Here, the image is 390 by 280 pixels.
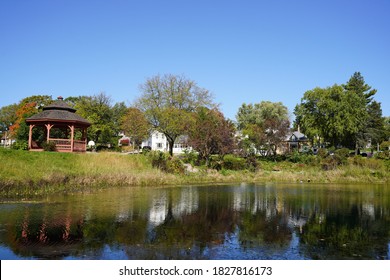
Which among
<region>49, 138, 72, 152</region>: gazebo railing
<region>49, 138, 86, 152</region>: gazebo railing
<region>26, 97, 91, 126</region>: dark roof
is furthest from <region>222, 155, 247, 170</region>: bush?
<region>49, 138, 72, 152</region>: gazebo railing

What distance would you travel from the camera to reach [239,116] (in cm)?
9788

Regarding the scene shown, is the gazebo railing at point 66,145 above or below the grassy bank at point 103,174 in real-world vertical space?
above

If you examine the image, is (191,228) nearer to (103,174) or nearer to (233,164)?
(103,174)

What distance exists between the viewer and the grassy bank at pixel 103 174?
964 inches

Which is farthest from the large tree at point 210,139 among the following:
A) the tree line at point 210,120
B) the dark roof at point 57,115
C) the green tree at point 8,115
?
the green tree at point 8,115

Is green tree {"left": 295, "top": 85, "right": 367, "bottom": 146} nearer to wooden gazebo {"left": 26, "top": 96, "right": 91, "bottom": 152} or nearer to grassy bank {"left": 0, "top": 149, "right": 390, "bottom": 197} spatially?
grassy bank {"left": 0, "top": 149, "right": 390, "bottom": 197}

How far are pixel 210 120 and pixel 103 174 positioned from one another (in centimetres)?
2110

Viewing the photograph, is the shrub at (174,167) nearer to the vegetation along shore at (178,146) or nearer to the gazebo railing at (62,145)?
the vegetation along shore at (178,146)

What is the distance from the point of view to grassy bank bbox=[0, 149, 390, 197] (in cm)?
2448

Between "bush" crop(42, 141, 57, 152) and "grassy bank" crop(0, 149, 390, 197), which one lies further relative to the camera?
"bush" crop(42, 141, 57, 152)

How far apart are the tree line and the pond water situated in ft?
70.7

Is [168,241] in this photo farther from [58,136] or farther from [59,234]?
[58,136]

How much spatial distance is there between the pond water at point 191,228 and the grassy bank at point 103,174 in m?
3.24
